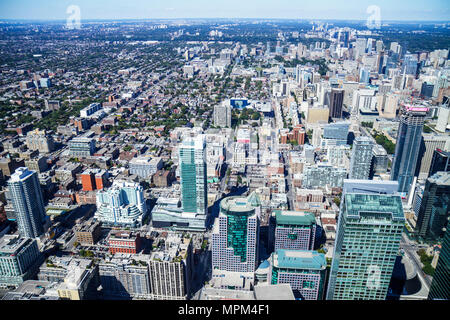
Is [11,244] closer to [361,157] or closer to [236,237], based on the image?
A: [236,237]

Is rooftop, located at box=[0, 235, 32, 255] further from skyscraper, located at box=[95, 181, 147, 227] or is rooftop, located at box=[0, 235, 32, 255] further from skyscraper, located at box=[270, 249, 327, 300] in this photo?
skyscraper, located at box=[270, 249, 327, 300]

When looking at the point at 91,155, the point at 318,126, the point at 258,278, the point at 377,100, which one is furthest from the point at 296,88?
the point at 258,278

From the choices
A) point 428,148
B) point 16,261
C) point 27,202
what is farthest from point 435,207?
point 27,202

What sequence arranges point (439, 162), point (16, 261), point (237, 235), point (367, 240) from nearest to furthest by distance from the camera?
point (367, 240) < point (16, 261) < point (237, 235) < point (439, 162)

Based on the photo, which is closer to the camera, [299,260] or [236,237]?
[299,260]

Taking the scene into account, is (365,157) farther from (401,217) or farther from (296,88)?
(296,88)

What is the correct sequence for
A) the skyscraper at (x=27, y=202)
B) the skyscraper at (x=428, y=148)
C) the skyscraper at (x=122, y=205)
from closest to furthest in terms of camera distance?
the skyscraper at (x=27, y=202), the skyscraper at (x=122, y=205), the skyscraper at (x=428, y=148)

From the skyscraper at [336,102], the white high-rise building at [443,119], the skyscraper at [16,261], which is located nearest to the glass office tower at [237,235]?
the skyscraper at [16,261]

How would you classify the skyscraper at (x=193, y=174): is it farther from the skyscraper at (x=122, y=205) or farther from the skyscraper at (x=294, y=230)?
the skyscraper at (x=294, y=230)
